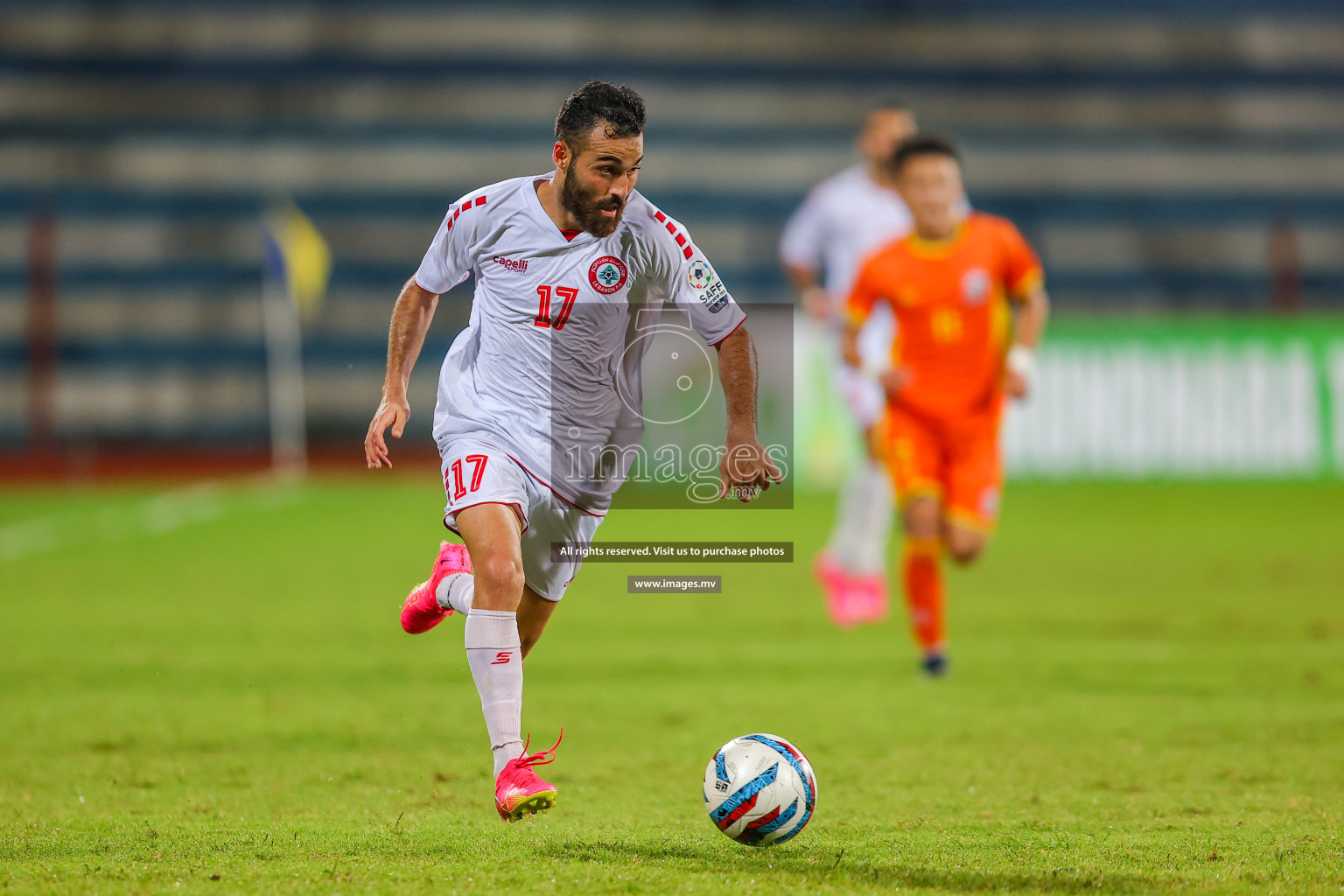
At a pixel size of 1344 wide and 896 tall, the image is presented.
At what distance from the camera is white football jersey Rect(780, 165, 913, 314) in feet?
30.8

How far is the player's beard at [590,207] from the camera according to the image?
14.0ft

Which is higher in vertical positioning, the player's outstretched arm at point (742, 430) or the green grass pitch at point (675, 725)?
the player's outstretched arm at point (742, 430)

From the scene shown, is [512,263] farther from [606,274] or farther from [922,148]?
[922,148]

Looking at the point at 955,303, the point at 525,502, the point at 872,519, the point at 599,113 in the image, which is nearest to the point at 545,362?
the point at 525,502

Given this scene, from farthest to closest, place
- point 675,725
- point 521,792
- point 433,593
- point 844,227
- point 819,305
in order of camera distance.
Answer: point 844,227, point 819,305, point 675,725, point 433,593, point 521,792

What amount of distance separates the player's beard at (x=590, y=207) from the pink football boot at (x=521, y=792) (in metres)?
1.46

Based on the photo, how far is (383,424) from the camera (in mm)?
4387

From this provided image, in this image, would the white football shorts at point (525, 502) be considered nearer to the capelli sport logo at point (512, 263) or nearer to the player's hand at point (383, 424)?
the player's hand at point (383, 424)

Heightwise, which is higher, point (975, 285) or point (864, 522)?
point (975, 285)

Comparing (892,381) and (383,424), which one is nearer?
(383,424)

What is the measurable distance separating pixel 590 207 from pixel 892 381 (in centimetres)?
340

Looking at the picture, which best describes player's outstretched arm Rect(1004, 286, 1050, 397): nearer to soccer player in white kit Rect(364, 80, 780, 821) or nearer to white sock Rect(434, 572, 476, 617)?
soccer player in white kit Rect(364, 80, 780, 821)

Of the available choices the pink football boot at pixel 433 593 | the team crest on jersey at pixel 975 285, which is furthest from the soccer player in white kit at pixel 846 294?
the pink football boot at pixel 433 593

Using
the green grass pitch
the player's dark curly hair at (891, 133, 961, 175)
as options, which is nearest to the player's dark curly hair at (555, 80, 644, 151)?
the green grass pitch
